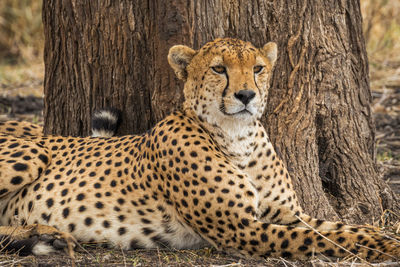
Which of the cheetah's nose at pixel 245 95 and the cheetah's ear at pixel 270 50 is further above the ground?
the cheetah's ear at pixel 270 50

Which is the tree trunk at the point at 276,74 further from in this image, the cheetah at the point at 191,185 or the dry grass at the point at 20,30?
the dry grass at the point at 20,30

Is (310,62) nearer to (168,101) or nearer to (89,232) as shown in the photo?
(168,101)

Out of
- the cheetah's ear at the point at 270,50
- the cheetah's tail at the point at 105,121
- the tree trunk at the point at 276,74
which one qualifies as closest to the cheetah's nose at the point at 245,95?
the cheetah's ear at the point at 270,50

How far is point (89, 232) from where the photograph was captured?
3.45 meters

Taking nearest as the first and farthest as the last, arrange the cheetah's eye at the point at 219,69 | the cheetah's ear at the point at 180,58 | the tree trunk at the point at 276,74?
the cheetah's eye at the point at 219,69 → the cheetah's ear at the point at 180,58 → the tree trunk at the point at 276,74

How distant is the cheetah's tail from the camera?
12.5 feet

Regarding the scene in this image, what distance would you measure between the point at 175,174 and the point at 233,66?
637mm

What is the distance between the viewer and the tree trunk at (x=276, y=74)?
11.8 ft

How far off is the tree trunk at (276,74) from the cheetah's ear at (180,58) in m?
0.23

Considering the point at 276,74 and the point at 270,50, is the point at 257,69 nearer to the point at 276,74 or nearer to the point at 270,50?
the point at 270,50

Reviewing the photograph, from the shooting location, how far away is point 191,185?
10.4 feet

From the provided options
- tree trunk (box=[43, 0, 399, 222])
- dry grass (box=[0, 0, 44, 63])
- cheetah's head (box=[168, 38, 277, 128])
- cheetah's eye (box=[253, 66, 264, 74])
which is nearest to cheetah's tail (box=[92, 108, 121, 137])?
tree trunk (box=[43, 0, 399, 222])

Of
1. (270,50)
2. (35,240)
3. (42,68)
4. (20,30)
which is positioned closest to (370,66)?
(42,68)

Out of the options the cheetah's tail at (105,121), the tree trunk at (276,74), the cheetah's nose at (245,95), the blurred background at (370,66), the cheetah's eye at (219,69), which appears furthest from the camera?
the blurred background at (370,66)
